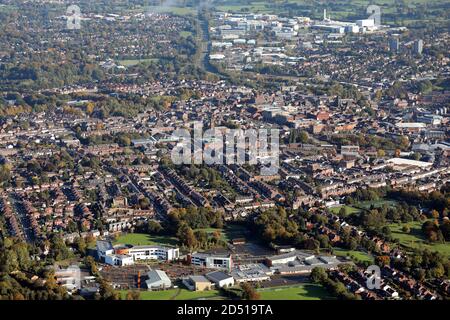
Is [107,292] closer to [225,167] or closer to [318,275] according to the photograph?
[318,275]

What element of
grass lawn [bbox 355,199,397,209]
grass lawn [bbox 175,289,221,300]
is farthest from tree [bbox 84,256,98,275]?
grass lawn [bbox 355,199,397,209]

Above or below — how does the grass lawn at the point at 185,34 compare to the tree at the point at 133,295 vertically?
above

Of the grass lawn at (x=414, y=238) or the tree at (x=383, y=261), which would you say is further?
the grass lawn at (x=414, y=238)

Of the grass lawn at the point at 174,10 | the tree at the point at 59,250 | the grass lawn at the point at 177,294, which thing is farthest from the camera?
the grass lawn at the point at 174,10

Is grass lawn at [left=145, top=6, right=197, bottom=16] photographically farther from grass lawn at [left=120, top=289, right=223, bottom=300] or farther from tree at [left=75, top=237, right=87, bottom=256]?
grass lawn at [left=120, top=289, right=223, bottom=300]

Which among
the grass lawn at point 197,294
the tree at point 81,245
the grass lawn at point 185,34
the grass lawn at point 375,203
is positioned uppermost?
the grass lawn at point 185,34

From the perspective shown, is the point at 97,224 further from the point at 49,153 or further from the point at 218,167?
the point at 49,153

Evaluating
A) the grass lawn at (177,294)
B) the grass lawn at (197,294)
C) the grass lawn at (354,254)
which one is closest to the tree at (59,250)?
the grass lawn at (177,294)

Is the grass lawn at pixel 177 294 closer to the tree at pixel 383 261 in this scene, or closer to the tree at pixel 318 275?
the tree at pixel 318 275
